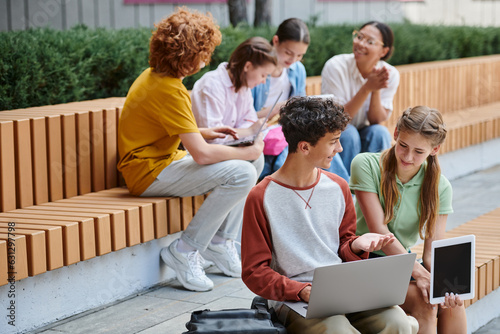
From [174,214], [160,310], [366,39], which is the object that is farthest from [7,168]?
[366,39]

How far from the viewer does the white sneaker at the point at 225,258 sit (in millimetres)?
4395

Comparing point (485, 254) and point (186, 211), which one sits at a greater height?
point (186, 211)

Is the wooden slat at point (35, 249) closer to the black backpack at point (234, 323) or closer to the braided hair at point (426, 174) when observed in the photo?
the black backpack at point (234, 323)

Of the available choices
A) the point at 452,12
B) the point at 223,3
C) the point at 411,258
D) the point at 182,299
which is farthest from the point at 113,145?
the point at 452,12

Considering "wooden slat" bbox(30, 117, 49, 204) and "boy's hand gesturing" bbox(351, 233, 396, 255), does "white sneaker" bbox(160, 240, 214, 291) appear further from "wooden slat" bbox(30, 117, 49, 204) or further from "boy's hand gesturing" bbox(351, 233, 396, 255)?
"boy's hand gesturing" bbox(351, 233, 396, 255)

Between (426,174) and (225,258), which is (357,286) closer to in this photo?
(426,174)

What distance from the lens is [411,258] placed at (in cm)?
255

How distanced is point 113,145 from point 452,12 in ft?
46.3

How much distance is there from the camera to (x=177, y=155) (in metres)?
4.33

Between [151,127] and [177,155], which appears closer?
[151,127]

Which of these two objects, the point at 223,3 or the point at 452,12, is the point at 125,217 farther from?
the point at 452,12

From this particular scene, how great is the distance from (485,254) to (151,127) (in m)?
1.90

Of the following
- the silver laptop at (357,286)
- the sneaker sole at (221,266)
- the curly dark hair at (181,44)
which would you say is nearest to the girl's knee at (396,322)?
the silver laptop at (357,286)

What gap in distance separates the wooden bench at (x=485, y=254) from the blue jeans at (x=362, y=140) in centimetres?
107
